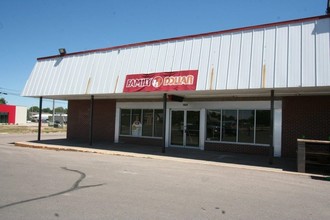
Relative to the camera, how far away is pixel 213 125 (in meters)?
17.7

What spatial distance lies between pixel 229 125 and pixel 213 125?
3.26ft

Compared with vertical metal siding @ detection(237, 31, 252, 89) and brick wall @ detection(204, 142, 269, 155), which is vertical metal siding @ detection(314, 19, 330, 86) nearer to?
vertical metal siding @ detection(237, 31, 252, 89)

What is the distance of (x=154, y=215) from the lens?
5461mm

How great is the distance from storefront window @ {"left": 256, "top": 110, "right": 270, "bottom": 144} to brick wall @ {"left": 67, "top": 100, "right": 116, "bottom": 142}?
10003 millimetres

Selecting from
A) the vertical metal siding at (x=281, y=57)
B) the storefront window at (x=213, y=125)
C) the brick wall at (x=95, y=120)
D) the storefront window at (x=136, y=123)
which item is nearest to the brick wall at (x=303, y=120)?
the storefront window at (x=213, y=125)

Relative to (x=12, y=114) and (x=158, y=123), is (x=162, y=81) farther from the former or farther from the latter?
(x=12, y=114)

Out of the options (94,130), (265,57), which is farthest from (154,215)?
(94,130)

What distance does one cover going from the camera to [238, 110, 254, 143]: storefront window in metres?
16.4

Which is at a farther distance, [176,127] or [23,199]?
[176,127]

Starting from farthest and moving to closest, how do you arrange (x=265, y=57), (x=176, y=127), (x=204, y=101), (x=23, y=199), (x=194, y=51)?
1. (x=176, y=127)
2. (x=204, y=101)
3. (x=194, y=51)
4. (x=265, y=57)
5. (x=23, y=199)

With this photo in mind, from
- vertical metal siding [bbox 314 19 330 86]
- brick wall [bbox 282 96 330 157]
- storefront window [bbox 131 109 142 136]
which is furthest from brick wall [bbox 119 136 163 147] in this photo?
vertical metal siding [bbox 314 19 330 86]

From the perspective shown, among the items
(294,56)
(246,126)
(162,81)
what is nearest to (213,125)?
(246,126)

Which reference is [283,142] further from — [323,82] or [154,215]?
[154,215]

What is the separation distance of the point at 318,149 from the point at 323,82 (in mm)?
2460
